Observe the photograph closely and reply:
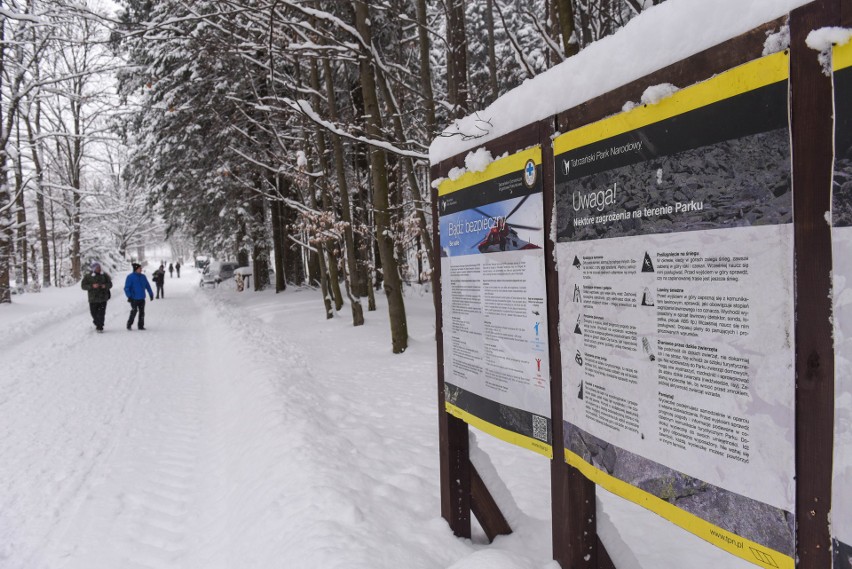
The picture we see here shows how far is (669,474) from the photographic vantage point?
178 centimetres

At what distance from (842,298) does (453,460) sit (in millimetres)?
2359

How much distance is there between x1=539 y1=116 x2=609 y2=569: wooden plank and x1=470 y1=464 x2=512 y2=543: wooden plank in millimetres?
862

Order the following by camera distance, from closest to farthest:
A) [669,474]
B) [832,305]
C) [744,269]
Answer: [832,305] < [744,269] < [669,474]

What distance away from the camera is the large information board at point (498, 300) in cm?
245

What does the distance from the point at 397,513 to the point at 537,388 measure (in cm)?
171

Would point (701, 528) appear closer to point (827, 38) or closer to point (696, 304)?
point (696, 304)

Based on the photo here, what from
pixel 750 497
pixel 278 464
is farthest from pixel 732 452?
pixel 278 464

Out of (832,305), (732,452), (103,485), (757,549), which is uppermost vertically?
(832,305)

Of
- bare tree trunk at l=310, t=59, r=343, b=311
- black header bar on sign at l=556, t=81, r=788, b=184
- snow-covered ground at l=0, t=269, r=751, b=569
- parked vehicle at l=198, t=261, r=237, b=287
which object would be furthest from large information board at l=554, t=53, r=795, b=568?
parked vehicle at l=198, t=261, r=237, b=287

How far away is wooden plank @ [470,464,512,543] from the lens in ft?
10.7

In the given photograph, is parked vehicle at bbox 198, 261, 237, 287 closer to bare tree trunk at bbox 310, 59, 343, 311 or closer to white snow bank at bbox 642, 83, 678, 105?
bare tree trunk at bbox 310, 59, 343, 311

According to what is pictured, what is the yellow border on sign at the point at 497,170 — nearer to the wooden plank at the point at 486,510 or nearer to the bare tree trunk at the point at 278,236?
the wooden plank at the point at 486,510

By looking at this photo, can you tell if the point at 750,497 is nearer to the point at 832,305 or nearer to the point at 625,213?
the point at 832,305

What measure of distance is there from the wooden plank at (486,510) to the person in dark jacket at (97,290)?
12.9 metres
